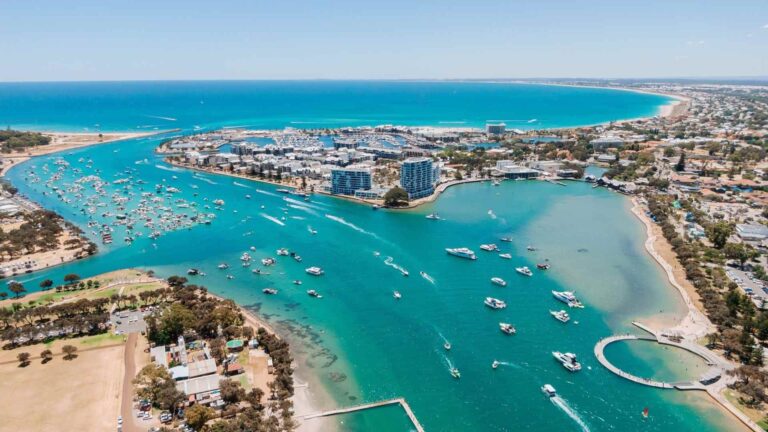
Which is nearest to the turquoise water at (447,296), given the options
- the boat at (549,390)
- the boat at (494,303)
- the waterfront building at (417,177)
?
the boat at (549,390)

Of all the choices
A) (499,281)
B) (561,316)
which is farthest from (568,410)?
(499,281)

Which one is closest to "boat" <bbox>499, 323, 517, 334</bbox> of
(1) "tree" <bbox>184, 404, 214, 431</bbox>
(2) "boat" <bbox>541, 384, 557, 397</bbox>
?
(2) "boat" <bbox>541, 384, 557, 397</bbox>

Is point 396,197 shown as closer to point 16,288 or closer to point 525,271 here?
point 525,271

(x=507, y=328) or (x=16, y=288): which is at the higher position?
(x=16, y=288)

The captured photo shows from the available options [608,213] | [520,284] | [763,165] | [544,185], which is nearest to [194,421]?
[520,284]

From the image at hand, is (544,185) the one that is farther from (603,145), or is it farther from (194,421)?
(194,421)
